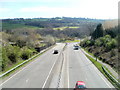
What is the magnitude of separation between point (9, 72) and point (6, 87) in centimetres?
867

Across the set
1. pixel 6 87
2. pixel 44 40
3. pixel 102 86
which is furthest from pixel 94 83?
pixel 44 40

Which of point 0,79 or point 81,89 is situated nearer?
point 81,89

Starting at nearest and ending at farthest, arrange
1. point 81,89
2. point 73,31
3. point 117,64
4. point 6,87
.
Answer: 1. point 81,89
2. point 6,87
3. point 117,64
4. point 73,31

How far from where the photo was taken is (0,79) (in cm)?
2459

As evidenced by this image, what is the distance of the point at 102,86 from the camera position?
20.8 m

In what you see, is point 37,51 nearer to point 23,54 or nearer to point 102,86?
point 23,54

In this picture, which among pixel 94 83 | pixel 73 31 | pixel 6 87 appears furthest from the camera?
pixel 73 31

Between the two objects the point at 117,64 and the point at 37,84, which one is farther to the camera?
the point at 117,64

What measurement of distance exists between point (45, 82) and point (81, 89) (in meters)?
6.18

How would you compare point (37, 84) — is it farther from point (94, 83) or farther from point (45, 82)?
point (94, 83)

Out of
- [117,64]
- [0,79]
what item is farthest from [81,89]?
[117,64]
